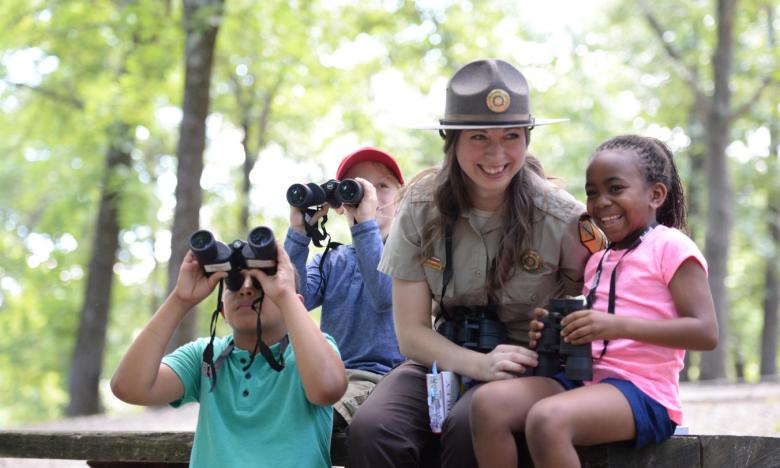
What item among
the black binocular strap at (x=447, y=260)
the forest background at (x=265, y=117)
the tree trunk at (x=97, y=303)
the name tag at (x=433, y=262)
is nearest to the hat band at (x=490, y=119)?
the black binocular strap at (x=447, y=260)

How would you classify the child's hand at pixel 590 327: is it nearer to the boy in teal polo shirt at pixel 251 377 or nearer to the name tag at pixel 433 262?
the name tag at pixel 433 262

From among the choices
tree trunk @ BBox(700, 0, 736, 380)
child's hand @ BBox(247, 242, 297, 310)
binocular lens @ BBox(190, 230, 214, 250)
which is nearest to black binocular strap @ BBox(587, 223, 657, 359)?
child's hand @ BBox(247, 242, 297, 310)

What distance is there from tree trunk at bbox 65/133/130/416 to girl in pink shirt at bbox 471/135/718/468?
1347 cm

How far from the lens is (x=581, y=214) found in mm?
3637

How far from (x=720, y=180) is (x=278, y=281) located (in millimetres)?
14875

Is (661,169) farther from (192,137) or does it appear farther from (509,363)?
(192,137)

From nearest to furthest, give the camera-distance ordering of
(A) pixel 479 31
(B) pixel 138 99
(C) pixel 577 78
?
(B) pixel 138 99 < (A) pixel 479 31 < (C) pixel 577 78

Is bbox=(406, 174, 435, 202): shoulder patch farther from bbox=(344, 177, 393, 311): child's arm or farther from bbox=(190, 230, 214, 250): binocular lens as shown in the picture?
bbox=(190, 230, 214, 250): binocular lens

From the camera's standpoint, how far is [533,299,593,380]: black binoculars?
3.21 m

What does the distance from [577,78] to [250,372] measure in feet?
61.7

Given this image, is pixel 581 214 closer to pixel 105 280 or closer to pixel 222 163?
pixel 105 280

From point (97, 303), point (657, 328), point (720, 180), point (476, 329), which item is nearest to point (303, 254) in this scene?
point (476, 329)

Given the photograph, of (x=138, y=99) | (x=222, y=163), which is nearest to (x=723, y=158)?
(x=138, y=99)

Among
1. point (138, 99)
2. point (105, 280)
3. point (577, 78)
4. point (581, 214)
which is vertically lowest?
point (105, 280)
